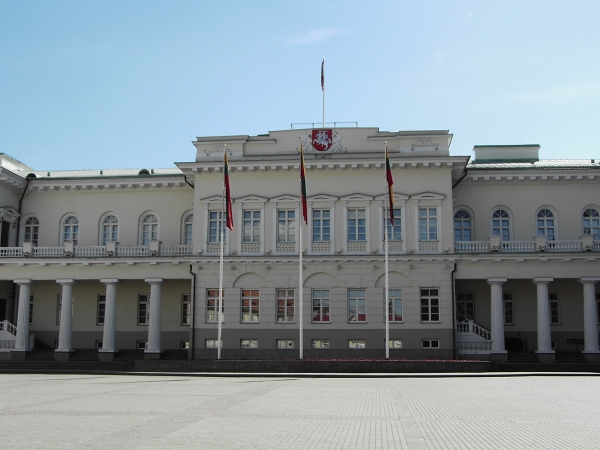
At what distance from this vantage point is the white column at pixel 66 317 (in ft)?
136

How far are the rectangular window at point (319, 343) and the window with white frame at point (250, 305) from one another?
11.5 ft

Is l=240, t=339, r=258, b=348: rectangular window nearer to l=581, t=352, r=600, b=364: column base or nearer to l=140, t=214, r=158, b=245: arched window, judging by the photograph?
l=140, t=214, r=158, b=245: arched window

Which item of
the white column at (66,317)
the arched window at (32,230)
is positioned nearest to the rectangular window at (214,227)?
the white column at (66,317)

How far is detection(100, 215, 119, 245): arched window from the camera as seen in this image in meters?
45.7

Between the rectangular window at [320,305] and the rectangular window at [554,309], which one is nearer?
the rectangular window at [320,305]

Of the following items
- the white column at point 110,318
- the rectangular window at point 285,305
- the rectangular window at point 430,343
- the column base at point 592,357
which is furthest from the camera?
the white column at point 110,318

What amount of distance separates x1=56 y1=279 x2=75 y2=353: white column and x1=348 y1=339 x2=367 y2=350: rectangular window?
1651 cm

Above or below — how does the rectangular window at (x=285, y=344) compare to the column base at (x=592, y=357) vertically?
above

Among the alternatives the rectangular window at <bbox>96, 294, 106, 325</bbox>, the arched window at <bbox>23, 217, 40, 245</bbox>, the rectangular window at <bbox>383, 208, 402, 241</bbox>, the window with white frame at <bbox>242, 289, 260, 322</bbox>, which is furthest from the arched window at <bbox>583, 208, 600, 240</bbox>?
the arched window at <bbox>23, 217, 40, 245</bbox>

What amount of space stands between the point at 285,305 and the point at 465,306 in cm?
1090

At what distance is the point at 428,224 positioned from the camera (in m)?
40.4

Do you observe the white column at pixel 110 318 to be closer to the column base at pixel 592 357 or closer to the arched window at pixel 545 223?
the arched window at pixel 545 223

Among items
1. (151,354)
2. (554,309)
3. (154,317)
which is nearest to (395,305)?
(554,309)

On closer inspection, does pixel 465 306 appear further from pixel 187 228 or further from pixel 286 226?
pixel 187 228
